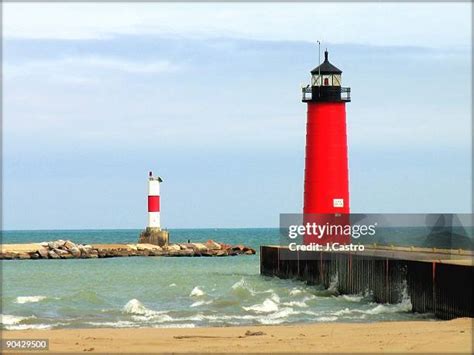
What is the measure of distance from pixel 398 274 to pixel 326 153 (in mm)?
8158

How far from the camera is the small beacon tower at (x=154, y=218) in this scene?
60375 millimetres

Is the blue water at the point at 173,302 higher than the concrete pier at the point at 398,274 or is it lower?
lower

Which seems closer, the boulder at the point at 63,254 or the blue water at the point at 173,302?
the blue water at the point at 173,302

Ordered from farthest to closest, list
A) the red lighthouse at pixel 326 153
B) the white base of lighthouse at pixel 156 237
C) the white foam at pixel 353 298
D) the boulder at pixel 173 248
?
the boulder at pixel 173 248 < the white base of lighthouse at pixel 156 237 < the red lighthouse at pixel 326 153 < the white foam at pixel 353 298

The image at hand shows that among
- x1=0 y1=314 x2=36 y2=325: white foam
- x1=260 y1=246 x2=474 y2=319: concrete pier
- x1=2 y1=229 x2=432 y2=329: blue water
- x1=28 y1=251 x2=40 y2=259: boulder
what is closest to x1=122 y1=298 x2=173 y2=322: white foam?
x1=2 y1=229 x2=432 y2=329: blue water

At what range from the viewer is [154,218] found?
63.7 m

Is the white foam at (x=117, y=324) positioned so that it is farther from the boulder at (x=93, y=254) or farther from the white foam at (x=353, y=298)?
the boulder at (x=93, y=254)

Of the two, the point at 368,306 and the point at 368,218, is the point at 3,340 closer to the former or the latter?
the point at 368,306

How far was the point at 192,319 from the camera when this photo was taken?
909 inches

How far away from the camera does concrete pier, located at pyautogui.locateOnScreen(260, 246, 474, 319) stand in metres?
20.3

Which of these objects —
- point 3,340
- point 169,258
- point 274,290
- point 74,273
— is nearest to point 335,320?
point 3,340

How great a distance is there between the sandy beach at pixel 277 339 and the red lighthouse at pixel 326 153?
14028 millimetres

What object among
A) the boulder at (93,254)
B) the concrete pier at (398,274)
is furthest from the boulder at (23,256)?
the concrete pier at (398,274)

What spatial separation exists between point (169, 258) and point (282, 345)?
1962 inches
